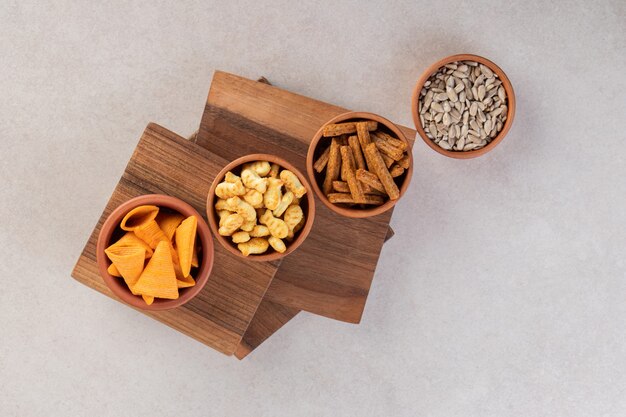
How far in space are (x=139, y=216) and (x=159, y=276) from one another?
0.48ft

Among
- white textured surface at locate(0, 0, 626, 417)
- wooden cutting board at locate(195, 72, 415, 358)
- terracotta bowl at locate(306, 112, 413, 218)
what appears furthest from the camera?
white textured surface at locate(0, 0, 626, 417)

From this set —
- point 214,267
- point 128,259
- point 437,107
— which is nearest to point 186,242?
point 128,259

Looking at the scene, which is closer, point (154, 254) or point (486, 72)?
point (154, 254)

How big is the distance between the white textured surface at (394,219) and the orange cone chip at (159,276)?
77cm

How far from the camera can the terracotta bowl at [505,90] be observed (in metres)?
1.68

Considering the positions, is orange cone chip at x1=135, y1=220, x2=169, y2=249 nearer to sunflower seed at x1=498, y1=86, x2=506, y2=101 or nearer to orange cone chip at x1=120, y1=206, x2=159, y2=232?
orange cone chip at x1=120, y1=206, x2=159, y2=232

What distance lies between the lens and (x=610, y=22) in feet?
6.09

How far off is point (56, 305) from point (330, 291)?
0.88m

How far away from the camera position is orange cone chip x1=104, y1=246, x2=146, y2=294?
1.15m

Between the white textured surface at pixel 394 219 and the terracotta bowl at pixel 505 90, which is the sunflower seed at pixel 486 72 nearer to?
the terracotta bowl at pixel 505 90

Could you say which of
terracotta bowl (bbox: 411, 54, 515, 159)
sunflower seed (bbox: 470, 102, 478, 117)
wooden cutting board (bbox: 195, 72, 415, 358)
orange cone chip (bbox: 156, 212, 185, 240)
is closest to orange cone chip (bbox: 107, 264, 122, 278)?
orange cone chip (bbox: 156, 212, 185, 240)

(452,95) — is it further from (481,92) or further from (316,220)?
(316,220)

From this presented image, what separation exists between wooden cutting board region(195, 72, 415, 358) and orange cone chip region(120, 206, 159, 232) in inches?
13.5

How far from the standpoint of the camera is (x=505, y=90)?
1.70 m
